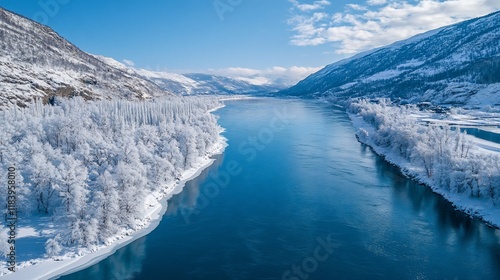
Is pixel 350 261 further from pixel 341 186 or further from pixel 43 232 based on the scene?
pixel 43 232

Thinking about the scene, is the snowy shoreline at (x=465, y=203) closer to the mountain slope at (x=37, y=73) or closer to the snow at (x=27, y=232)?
the snow at (x=27, y=232)

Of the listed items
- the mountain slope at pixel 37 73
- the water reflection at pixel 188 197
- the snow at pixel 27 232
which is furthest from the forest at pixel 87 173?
the mountain slope at pixel 37 73

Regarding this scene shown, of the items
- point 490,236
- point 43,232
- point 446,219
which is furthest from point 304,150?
point 43,232

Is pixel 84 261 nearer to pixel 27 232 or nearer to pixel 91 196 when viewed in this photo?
pixel 27 232

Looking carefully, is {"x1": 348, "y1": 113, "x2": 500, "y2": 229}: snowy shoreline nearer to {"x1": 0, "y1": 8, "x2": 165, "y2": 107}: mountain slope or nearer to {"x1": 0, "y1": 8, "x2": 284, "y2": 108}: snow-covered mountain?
{"x1": 0, "y1": 8, "x2": 284, "y2": 108}: snow-covered mountain

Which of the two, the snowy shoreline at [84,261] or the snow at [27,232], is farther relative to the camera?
the snow at [27,232]

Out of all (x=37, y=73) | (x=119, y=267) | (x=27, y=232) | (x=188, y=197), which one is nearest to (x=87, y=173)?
(x=27, y=232)

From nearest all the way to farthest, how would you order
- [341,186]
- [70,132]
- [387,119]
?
[341,186] < [70,132] < [387,119]
